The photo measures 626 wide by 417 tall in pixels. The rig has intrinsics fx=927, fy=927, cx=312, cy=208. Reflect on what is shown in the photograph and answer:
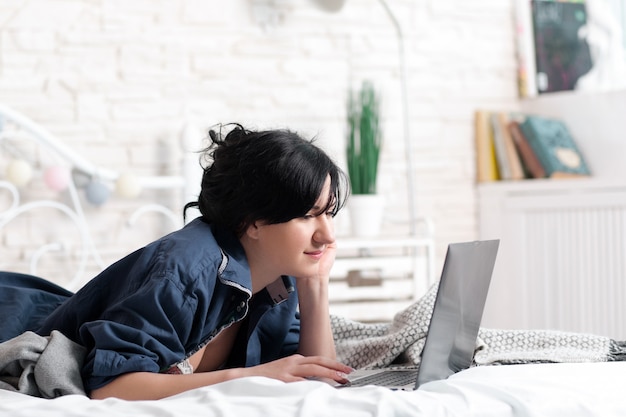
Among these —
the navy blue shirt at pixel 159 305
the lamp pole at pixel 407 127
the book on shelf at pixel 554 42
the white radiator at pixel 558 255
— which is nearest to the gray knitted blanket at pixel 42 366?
the navy blue shirt at pixel 159 305

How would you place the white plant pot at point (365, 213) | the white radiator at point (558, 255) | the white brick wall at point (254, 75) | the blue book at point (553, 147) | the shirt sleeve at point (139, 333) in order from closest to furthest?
the shirt sleeve at point (139, 333) < the white brick wall at point (254, 75) < the white plant pot at point (365, 213) < the white radiator at point (558, 255) < the blue book at point (553, 147)

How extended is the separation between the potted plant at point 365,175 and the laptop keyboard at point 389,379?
141 cm

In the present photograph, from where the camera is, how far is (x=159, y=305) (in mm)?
1156

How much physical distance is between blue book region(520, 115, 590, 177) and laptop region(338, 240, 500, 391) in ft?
6.13

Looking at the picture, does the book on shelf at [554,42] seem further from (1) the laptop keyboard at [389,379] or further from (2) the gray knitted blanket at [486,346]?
(1) the laptop keyboard at [389,379]

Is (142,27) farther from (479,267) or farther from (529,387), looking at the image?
(529,387)

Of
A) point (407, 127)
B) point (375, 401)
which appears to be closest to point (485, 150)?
point (407, 127)

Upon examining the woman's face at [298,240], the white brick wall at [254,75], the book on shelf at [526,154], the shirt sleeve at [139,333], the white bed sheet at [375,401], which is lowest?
the white bed sheet at [375,401]

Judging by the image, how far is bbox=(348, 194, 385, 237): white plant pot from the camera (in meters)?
2.83

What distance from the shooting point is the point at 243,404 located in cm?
101

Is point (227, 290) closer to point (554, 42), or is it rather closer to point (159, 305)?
point (159, 305)

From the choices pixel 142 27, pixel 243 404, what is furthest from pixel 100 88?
pixel 243 404

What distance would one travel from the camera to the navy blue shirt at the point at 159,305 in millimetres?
1149

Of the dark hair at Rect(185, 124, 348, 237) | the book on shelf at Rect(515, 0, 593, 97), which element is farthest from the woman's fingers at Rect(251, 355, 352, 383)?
the book on shelf at Rect(515, 0, 593, 97)
